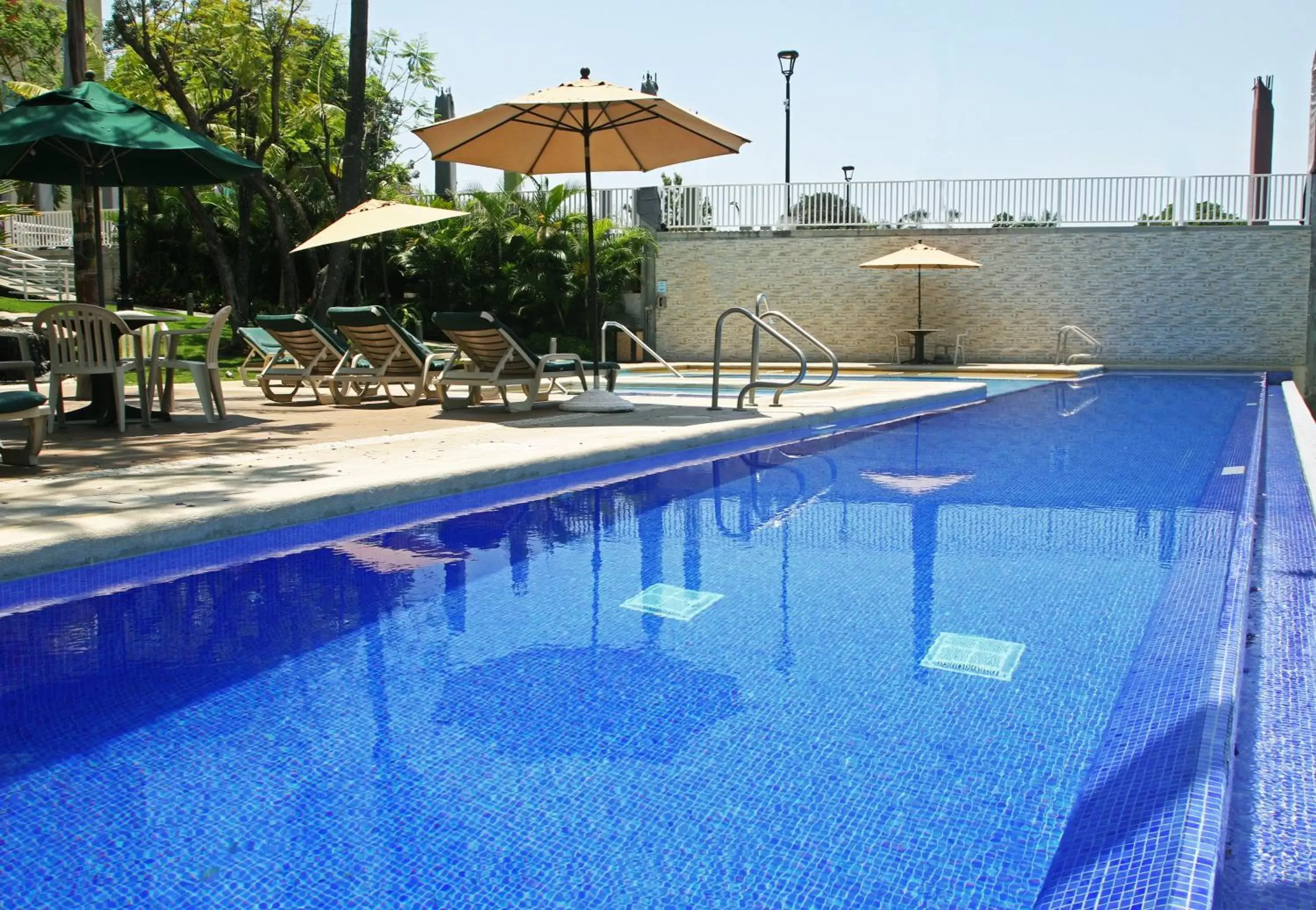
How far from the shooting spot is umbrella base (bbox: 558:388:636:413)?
29.9 feet

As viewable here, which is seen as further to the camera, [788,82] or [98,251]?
[788,82]

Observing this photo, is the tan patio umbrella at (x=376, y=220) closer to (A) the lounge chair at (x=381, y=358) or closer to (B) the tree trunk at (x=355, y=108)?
(A) the lounge chair at (x=381, y=358)

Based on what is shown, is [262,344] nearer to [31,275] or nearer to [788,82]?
[788,82]

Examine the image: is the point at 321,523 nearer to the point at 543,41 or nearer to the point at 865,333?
the point at 865,333

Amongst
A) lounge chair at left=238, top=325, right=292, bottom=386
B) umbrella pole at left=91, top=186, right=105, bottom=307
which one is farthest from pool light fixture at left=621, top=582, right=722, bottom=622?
lounge chair at left=238, top=325, right=292, bottom=386

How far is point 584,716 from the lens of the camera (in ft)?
9.29

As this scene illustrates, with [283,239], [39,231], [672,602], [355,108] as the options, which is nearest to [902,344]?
[283,239]

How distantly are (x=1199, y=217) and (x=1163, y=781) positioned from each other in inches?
857

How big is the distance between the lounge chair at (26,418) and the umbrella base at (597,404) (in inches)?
168

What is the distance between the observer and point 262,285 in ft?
82.3

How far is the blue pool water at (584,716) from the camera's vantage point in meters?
2.03

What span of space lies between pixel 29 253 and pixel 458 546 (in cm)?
3175

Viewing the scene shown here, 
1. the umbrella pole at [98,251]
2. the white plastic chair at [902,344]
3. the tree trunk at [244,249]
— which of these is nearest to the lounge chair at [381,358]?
the umbrella pole at [98,251]

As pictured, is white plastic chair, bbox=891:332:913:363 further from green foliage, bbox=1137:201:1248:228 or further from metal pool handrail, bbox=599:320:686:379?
metal pool handrail, bbox=599:320:686:379
